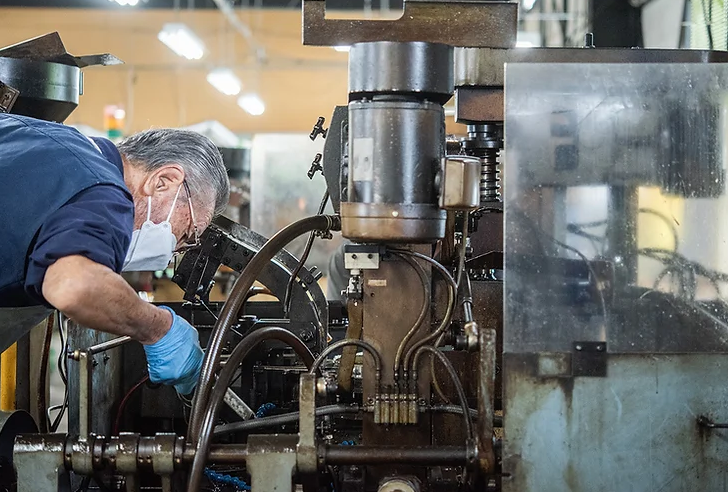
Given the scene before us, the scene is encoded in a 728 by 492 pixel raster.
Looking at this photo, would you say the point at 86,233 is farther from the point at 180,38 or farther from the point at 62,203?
the point at 180,38

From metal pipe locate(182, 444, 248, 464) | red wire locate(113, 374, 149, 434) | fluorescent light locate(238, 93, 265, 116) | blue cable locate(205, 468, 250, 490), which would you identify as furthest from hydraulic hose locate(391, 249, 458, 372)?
fluorescent light locate(238, 93, 265, 116)

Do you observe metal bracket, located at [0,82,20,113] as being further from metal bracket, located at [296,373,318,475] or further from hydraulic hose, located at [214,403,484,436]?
metal bracket, located at [296,373,318,475]

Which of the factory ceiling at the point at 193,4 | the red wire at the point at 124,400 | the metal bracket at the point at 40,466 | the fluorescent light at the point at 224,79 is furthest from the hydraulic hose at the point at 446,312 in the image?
the fluorescent light at the point at 224,79

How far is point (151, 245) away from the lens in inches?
67.7

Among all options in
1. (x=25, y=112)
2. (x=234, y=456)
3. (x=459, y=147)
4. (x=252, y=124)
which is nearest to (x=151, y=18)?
(x=252, y=124)

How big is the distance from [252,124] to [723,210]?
810 centimetres

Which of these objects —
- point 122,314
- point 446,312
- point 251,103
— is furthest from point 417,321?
point 251,103

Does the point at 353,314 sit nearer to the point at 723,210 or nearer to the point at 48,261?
the point at 48,261

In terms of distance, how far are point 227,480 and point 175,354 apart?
1.02 ft

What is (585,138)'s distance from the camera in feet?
4.27

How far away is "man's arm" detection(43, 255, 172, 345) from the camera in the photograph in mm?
1268

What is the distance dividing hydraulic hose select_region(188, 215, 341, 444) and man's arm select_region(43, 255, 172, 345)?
0.14 meters

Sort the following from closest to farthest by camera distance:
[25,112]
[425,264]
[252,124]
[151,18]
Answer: [425,264] → [25,112] → [151,18] → [252,124]

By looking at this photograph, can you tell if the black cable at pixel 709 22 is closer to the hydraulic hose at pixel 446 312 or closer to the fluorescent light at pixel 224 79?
the hydraulic hose at pixel 446 312
